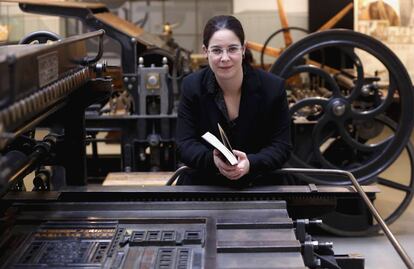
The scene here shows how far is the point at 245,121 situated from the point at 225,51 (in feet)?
0.88

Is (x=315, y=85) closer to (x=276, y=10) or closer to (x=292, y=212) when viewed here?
(x=276, y=10)

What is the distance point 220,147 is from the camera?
1943 mm

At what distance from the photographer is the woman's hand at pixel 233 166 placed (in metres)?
2.10

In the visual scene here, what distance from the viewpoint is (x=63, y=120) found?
7.14 ft

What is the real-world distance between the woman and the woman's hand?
76mm

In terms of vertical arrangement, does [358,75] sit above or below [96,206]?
above

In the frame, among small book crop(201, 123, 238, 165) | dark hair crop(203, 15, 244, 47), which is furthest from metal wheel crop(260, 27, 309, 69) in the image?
small book crop(201, 123, 238, 165)

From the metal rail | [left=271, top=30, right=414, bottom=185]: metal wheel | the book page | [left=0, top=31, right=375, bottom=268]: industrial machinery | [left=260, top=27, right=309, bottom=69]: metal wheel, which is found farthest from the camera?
[left=260, top=27, right=309, bottom=69]: metal wheel

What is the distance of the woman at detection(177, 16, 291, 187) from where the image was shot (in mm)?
2238

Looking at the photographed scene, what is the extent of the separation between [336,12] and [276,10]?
0.62 m

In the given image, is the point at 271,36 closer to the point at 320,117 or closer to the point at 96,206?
the point at 320,117

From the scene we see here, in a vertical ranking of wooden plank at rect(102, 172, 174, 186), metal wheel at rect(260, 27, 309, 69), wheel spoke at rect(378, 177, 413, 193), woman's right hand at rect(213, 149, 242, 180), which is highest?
metal wheel at rect(260, 27, 309, 69)

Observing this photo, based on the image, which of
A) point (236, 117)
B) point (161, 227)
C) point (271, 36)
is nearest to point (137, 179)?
point (236, 117)

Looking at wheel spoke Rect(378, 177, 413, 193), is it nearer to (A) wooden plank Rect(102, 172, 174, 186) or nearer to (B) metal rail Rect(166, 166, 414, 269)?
(A) wooden plank Rect(102, 172, 174, 186)
